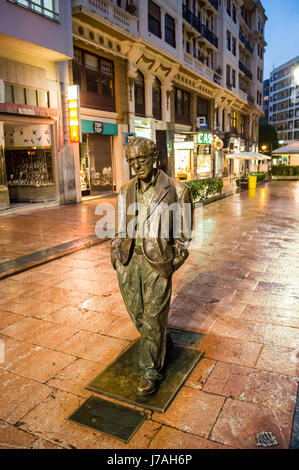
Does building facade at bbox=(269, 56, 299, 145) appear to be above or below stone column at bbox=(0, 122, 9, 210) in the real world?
above

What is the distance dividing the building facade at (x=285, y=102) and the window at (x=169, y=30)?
65.6 m

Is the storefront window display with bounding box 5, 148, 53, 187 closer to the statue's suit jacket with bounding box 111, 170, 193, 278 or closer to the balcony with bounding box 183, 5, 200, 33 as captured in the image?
the statue's suit jacket with bounding box 111, 170, 193, 278

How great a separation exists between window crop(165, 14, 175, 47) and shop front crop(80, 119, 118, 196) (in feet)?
25.5

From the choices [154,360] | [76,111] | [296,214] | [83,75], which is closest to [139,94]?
[83,75]

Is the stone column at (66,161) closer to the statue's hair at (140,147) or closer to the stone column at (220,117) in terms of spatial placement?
the statue's hair at (140,147)

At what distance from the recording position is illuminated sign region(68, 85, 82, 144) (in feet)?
45.6

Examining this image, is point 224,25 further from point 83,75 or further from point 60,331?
point 60,331

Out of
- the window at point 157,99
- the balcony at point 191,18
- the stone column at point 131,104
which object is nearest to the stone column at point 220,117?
the balcony at point 191,18

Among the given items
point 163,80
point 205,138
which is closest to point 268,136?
point 205,138

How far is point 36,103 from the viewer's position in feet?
44.2

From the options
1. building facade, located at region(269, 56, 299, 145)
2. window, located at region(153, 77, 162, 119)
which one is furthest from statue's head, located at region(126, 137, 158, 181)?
building facade, located at region(269, 56, 299, 145)

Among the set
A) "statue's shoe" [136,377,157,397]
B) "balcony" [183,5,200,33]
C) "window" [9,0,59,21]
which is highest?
"balcony" [183,5,200,33]

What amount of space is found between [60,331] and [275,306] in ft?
8.89

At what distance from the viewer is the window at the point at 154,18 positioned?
1923 cm
